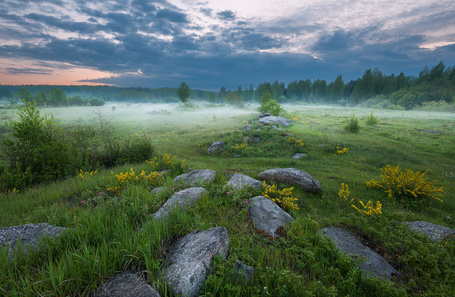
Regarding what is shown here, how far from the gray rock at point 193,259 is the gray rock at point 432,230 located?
16.2 ft

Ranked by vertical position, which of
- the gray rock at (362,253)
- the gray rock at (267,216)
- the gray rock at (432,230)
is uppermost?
the gray rock at (267,216)

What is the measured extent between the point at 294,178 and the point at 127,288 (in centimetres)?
670

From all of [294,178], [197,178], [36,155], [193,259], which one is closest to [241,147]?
[294,178]

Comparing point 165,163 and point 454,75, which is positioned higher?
point 454,75

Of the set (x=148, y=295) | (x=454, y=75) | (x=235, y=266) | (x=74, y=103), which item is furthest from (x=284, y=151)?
(x=74, y=103)

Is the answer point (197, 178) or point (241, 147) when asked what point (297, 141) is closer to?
point (241, 147)

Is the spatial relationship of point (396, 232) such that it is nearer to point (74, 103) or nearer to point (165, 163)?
point (165, 163)

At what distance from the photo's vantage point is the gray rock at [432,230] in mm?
4531

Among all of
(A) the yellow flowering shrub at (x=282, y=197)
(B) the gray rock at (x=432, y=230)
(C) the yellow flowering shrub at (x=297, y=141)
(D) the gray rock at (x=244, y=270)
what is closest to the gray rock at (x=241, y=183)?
(A) the yellow flowering shrub at (x=282, y=197)

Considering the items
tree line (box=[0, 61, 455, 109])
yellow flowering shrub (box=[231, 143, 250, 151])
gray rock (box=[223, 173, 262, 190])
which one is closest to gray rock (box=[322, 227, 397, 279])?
gray rock (box=[223, 173, 262, 190])

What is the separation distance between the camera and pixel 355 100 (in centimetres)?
9762

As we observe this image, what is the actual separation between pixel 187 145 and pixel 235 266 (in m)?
17.7

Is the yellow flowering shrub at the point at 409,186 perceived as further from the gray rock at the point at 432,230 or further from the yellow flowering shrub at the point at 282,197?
the yellow flowering shrub at the point at 282,197

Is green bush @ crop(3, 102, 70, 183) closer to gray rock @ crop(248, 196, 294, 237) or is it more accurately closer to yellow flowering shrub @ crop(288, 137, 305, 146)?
gray rock @ crop(248, 196, 294, 237)
